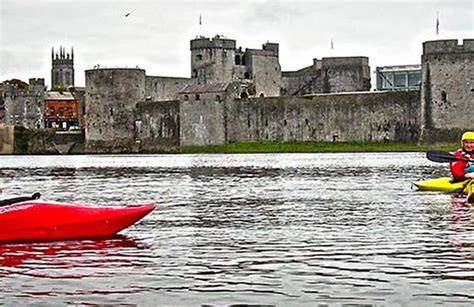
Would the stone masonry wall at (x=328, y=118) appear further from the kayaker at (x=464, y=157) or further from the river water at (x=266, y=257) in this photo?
the river water at (x=266, y=257)

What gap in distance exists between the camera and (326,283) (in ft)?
36.7

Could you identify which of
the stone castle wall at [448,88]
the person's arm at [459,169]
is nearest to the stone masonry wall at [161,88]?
the stone castle wall at [448,88]

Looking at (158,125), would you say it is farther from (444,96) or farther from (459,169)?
(459,169)

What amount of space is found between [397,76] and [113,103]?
32.0 metres

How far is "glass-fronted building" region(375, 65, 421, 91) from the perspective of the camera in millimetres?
98375

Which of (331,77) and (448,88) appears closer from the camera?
(448,88)

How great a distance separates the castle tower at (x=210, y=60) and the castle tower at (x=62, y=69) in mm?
70592

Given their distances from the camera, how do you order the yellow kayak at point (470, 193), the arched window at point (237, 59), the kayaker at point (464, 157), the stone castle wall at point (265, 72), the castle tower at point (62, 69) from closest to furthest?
the yellow kayak at point (470, 193) → the kayaker at point (464, 157) → the arched window at point (237, 59) → the stone castle wall at point (265, 72) → the castle tower at point (62, 69)

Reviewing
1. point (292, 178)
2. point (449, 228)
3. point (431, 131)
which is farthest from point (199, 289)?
point (431, 131)

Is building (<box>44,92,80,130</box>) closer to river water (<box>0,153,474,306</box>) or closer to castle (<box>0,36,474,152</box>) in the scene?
castle (<box>0,36,474,152</box>)

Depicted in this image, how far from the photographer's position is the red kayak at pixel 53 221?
14.9 meters

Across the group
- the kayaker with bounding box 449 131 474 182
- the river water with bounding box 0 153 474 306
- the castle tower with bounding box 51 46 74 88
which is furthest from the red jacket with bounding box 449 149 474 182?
the castle tower with bounding box 51 46 74 88

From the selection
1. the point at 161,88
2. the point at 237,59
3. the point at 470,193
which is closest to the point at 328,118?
the point at 237,59

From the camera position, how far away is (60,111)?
361 feet
